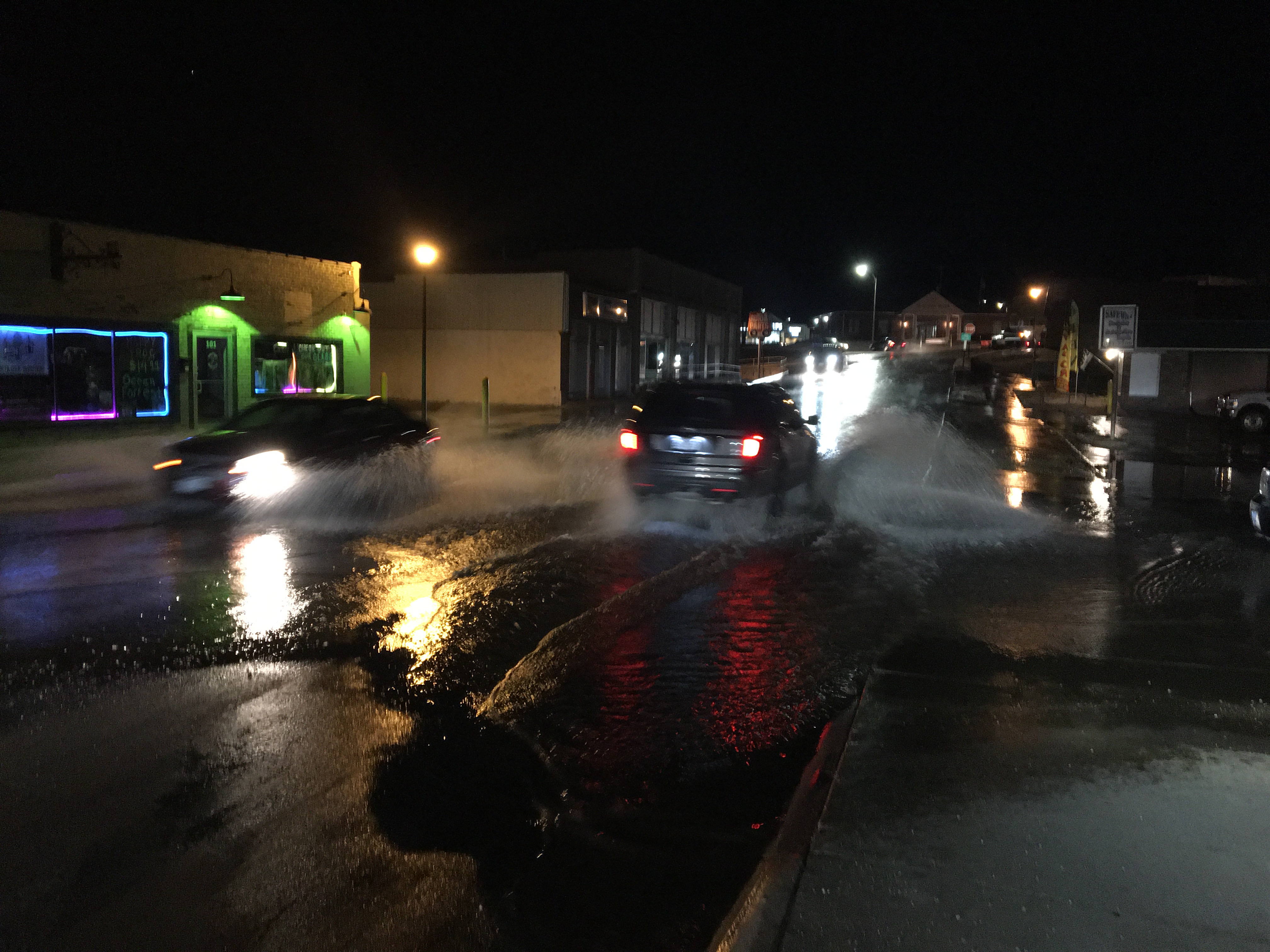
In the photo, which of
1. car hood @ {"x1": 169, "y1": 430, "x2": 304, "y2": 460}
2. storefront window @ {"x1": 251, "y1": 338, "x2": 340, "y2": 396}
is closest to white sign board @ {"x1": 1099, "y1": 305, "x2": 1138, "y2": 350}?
storefront window @ {"x1": 251, "y1": 338, "x2": 340, "y2": 396}

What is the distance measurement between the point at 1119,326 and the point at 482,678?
70.8ft

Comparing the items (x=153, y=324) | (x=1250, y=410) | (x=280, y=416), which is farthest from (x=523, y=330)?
(x=1250, y=410)

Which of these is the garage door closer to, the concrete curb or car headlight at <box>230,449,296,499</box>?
car headlight at <box>230,449,296,499</box>

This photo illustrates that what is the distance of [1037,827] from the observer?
13.7 ft

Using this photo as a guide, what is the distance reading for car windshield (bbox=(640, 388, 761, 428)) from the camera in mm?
12195

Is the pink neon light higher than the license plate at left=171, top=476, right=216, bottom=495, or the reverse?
the pink neon light

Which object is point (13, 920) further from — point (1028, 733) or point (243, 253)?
point (243, 253)

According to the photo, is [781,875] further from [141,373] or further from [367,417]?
[141,373]

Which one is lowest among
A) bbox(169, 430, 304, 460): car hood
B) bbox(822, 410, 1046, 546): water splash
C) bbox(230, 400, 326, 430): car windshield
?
bbox(822, 410, 1046, 546): water splash

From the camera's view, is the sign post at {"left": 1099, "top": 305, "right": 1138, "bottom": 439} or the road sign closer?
the sign post at {"left": 1099, "top": 305, "right": 1138, "bottom": 439}

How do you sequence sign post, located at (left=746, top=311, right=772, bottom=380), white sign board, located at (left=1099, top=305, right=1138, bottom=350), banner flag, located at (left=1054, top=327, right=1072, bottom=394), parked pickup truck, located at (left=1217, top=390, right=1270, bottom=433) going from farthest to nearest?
1. sign post, located at (left=746, top=311, right=772, bottom=380)
2. banner flag, located at (left=1054, top=327, right=1072, bottom=394)
3. parked pickup truck, located at (left=1217, top=390, right=1270, bottom=433)
4. white sign board, located at (left=1099, top=305, right=1138, bottom=350)

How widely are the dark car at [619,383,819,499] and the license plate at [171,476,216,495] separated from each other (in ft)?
15.5

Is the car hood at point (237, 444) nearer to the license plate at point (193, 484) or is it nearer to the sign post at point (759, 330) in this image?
the license plate at point (193, 484)

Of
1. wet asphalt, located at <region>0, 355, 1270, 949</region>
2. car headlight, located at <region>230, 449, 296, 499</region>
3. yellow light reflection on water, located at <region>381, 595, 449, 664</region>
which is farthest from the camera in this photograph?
car headlight, located at <region>230, 449, 296, 499</region>
